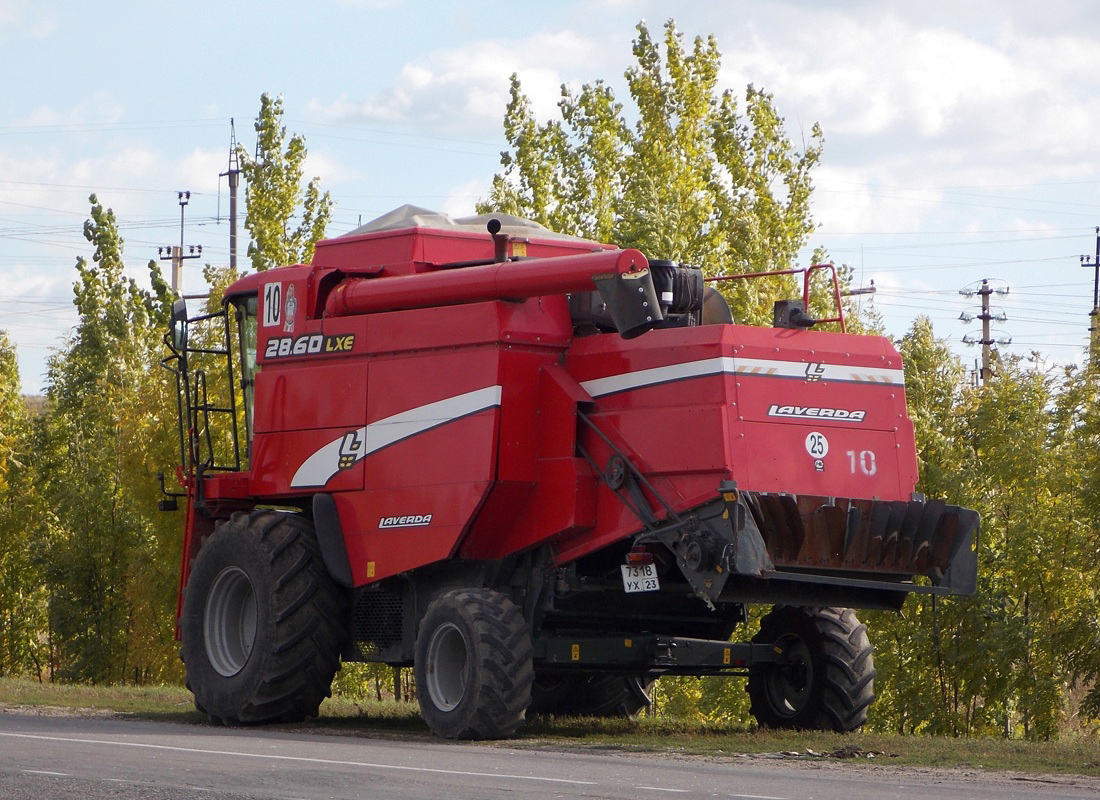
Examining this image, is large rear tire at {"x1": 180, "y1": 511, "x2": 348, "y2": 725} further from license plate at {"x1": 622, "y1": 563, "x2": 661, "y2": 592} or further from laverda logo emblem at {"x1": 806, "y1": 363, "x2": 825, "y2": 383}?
laverda logo emblem at {"x1": 806, "y1": 363, "x2": 825, "y2": 383}

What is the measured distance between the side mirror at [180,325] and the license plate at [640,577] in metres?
5.85

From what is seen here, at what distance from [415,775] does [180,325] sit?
8309 mm

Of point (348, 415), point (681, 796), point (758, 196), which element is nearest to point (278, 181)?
point (758, 196)

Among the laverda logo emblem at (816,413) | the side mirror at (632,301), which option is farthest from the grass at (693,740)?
the side mirror at (632,301)

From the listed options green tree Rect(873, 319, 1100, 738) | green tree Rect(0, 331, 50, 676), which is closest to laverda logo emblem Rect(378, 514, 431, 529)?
green tree Rect(873, 319, 1100, 738)

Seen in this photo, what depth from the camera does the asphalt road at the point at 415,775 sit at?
920cm

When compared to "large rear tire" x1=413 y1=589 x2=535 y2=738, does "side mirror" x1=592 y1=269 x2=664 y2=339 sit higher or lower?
higher

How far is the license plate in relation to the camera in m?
13.3

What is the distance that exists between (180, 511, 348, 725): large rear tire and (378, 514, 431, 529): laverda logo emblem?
91 centimetres

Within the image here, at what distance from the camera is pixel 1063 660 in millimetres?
25703

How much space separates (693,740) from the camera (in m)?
13.5

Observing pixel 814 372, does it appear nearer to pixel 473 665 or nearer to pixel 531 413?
pixel 531 413

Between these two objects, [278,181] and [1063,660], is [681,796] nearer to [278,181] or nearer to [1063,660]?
[1063,660]

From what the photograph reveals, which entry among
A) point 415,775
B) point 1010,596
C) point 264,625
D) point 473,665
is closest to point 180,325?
point 264,625
